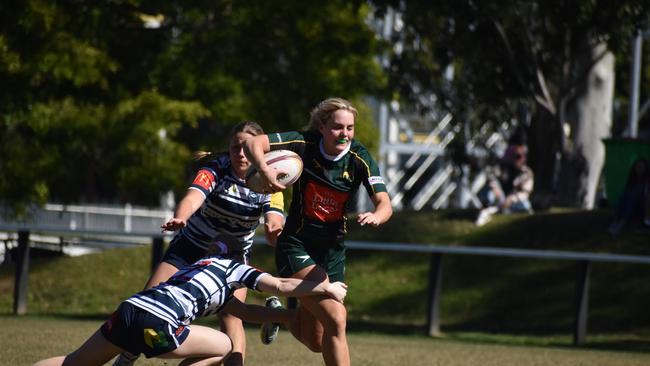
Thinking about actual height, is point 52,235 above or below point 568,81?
below

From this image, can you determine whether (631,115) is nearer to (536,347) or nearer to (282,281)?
(536,347)

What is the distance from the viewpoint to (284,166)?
25.4 ft

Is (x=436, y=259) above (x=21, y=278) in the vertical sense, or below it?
above

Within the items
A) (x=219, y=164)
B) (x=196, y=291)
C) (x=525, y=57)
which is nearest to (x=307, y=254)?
(x=219, y=164)

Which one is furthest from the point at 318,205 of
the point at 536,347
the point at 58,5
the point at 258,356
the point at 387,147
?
the point at 387,147

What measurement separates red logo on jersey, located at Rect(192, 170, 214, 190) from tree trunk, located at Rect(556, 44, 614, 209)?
1709cm

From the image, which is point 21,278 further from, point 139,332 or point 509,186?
point 139,332

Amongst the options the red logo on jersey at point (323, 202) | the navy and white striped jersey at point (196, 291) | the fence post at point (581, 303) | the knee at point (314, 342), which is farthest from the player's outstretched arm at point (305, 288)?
the fence post at point (581, 303)

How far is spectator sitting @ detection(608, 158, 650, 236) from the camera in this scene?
59.4 ft

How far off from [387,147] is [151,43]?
17.5 metres

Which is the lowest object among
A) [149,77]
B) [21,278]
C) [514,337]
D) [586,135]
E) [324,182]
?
[514,337]

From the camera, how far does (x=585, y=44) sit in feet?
75.1

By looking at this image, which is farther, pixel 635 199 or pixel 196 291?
pixel 635 199

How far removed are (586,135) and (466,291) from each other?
7.91 meters
